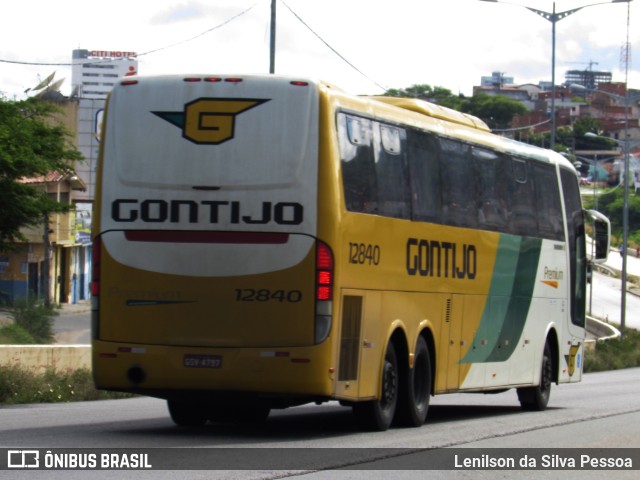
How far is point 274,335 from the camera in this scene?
13289 mm

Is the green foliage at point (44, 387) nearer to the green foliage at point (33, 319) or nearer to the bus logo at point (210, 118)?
the bus logo at point (210, 118)

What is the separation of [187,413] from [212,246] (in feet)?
9.60

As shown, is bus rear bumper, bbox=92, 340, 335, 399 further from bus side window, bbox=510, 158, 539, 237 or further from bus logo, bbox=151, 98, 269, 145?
bus side window, bbox=510, 158, 539, 237

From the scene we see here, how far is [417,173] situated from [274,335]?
11.1 ft

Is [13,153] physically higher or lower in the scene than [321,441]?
higher

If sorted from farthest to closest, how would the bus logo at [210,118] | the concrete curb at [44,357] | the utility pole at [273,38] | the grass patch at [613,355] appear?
the grass patch at [613,355]
the utility pole at [273,38]
the concrete curb at [44,357]
the bus logo at [210,118]

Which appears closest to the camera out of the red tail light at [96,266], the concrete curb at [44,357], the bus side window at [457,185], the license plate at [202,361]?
the license plate at [202,361]

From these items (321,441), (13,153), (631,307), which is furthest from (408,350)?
(631,307)

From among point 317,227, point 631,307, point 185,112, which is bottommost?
point 631,307

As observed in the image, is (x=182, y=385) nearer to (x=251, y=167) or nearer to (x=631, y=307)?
(x=251, y=167)

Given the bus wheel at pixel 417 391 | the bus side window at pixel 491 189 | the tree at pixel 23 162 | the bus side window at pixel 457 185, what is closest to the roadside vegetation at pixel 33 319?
the tree at pixel 23 162

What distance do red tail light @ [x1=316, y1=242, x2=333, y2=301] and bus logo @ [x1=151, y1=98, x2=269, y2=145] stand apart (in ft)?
4.66

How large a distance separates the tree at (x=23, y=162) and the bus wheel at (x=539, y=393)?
35.6 feet

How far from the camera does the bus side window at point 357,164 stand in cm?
1383
